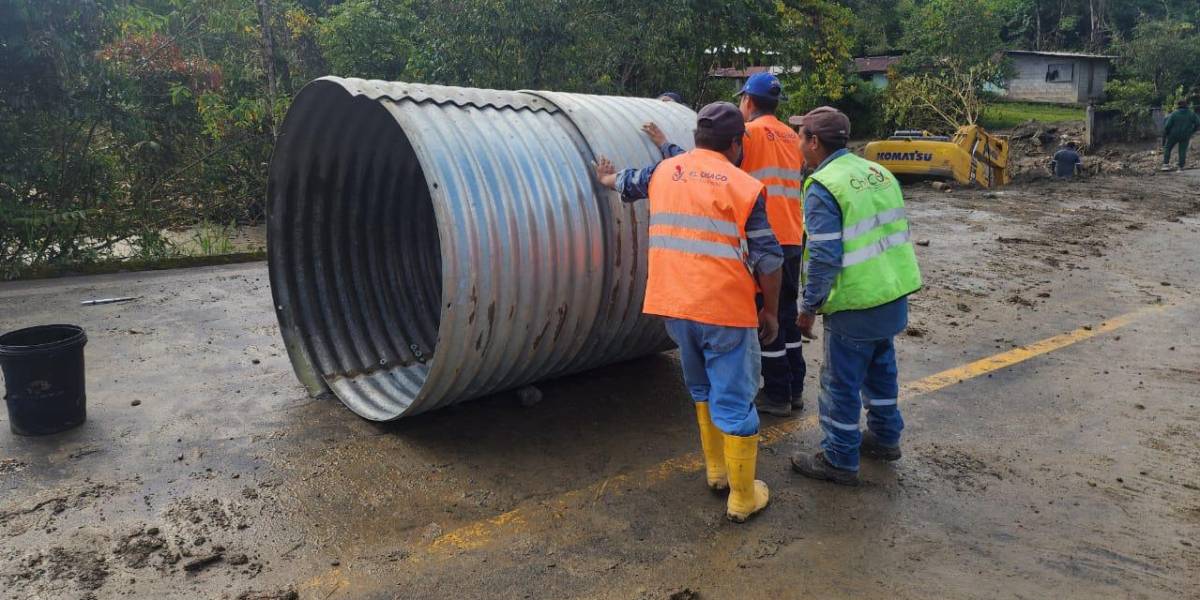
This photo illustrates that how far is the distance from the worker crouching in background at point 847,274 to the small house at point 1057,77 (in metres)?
37.7

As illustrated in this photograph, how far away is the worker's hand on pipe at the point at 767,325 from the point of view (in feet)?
13.7

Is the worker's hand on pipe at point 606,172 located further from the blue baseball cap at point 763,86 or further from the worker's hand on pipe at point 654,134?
the blue baseball cap at point 763,86

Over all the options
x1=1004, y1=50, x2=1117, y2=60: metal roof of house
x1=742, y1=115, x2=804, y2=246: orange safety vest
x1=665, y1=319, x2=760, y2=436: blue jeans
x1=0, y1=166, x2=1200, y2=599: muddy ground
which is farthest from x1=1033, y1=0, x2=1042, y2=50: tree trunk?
x1=665, y1=319, x2=760, y2=436: blue jeans

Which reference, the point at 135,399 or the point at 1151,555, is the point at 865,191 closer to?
the point at 1151,555

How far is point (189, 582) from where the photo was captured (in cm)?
345

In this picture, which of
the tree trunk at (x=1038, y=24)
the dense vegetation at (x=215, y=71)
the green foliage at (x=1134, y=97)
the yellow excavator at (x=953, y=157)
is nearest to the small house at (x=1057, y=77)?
the green foliage at (x=1134, y=97)

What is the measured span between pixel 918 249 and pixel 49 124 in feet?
35.1

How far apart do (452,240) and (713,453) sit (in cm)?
169

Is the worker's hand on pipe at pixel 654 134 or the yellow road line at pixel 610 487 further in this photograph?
the worker's hand on pipe at pixel 654 134

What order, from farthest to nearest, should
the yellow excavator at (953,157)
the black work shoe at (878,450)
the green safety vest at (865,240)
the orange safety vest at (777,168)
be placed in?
1. the yellow excavator at (953,157)
2. the orange safety vest at (777,168)
3. the black work shoe at (878,450)
4. the green safety vest at (865,240)

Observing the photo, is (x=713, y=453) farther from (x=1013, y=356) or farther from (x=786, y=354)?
(x=1013, y=356)

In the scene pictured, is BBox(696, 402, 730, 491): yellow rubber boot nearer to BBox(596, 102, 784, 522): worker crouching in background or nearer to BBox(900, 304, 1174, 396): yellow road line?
BBox(596, 102, 784, 522): worker crouching in background

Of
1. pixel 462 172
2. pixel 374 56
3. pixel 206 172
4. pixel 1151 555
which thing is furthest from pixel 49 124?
pixel 1151 555

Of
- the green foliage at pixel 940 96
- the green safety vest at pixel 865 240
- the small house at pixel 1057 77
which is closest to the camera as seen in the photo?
the green safety vest at pixel 865 240
